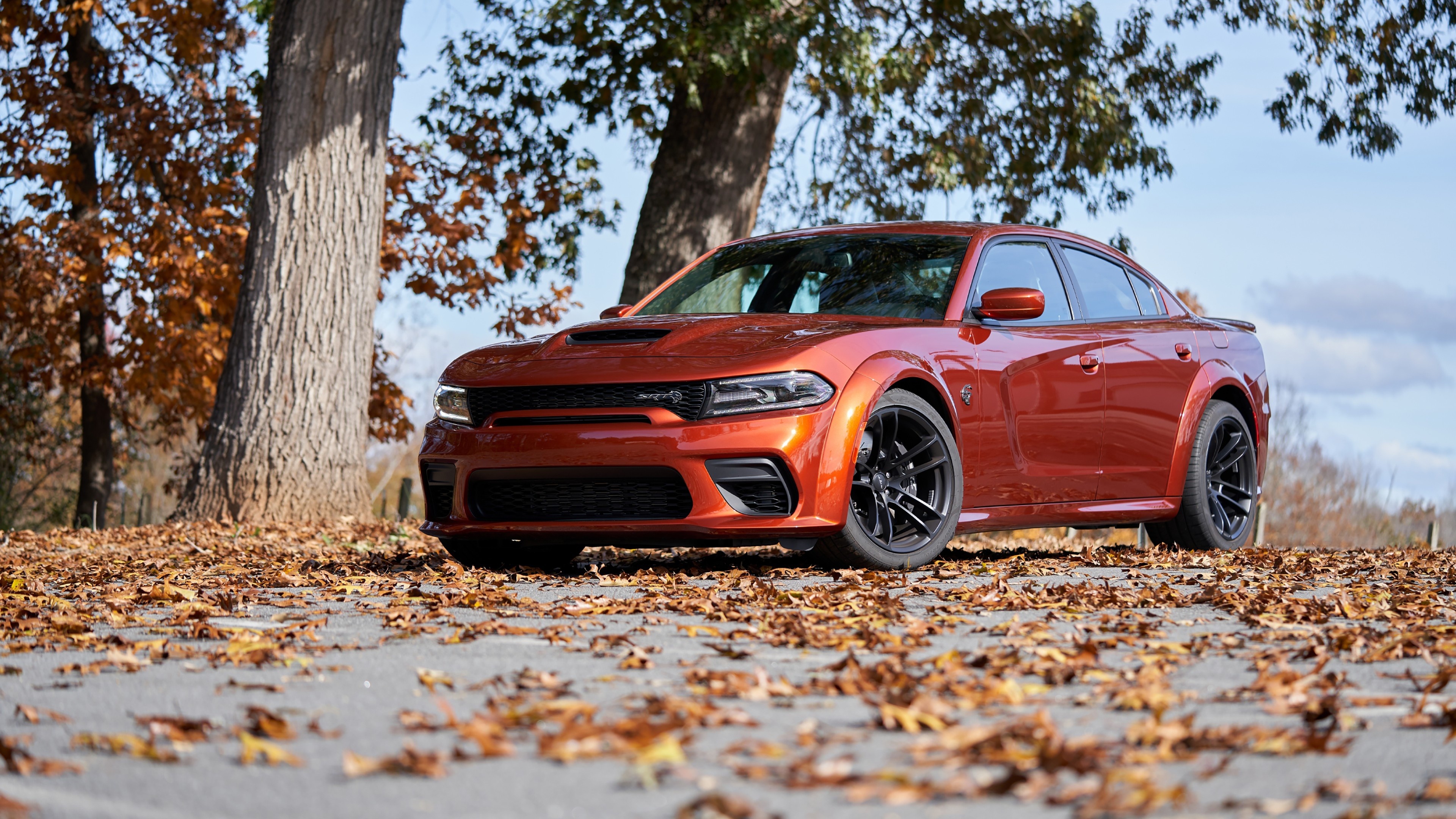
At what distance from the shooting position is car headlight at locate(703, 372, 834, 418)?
5.64 meters

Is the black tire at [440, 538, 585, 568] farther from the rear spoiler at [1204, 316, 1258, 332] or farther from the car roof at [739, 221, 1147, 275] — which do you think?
the rear spoiler at [1204, 316, 1258, 332]

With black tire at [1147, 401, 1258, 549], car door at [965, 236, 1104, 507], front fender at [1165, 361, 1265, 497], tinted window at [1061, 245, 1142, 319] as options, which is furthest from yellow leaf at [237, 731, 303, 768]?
black tire at [1147, 401, 1258, 549]

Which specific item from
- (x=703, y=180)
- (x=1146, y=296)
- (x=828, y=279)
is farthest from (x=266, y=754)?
(x=703, y=180)

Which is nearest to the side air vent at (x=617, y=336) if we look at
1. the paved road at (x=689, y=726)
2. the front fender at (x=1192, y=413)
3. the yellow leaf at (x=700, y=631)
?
the paved road at (x=689, y=726)

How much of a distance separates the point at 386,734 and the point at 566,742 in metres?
0.45

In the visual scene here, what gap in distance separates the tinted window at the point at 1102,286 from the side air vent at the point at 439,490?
3279 mm

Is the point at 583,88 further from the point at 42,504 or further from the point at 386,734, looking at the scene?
the point at 42,504

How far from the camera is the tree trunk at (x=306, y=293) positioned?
10.2m

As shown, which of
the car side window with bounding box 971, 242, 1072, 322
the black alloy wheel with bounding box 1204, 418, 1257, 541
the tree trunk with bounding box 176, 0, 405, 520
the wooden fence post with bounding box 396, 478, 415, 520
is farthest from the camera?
the wooden fence post with bounding box 396, 478, 415, 520

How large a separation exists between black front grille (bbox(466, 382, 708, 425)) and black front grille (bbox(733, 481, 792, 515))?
342 mm

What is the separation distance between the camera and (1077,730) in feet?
9.93

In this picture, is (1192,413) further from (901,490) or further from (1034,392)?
(901,490)

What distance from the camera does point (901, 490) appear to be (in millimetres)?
6098

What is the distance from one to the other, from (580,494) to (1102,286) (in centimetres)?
325
